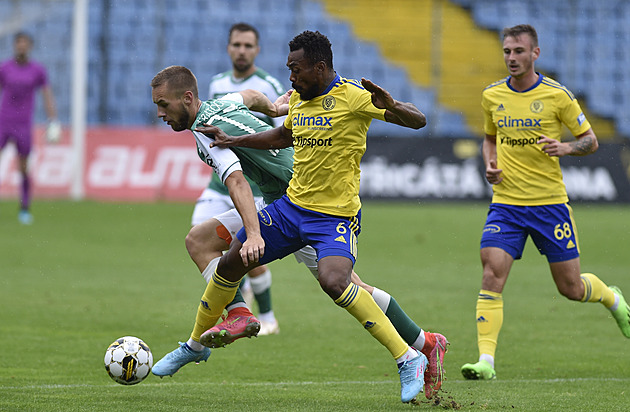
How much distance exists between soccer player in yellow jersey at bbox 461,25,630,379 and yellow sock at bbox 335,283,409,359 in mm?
1335

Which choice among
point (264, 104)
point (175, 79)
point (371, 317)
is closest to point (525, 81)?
point (264, 104)

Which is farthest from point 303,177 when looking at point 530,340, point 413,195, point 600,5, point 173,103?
point 600,5

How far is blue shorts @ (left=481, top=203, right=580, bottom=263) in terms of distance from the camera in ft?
21.2

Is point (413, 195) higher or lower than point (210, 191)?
lower

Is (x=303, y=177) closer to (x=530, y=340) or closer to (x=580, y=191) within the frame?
(x=530, y=340)

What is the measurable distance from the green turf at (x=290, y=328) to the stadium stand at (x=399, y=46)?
8027 millimetres

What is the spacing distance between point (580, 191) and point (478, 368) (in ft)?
47.2

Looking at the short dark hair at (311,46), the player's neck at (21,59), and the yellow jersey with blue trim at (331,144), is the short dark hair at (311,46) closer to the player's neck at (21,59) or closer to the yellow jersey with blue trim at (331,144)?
the yellow jersey with blue trim at (331,144)

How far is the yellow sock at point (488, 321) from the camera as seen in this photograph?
630 cm

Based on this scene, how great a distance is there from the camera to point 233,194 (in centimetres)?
536

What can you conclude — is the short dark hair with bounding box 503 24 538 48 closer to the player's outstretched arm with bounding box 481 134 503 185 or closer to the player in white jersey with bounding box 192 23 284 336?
the player's outstretched arm with bounding box 481 134 503 185

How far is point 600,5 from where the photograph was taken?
2452 cm

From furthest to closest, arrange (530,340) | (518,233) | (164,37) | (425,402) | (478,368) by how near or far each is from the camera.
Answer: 1. (164,37)
2. (530,340)
3. (518,233)
4. (478,368)
5. (425,402)

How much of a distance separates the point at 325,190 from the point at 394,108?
677mm
